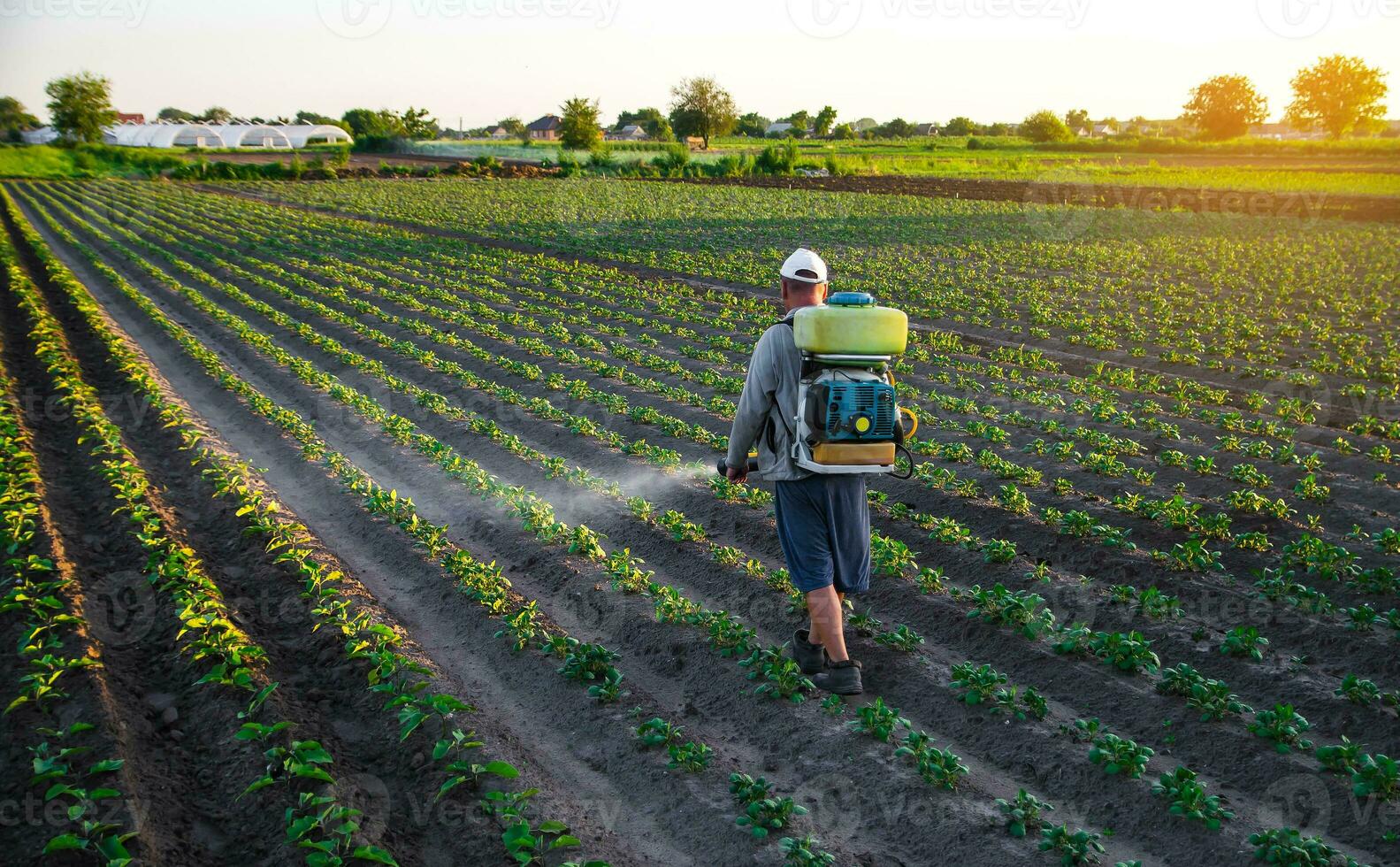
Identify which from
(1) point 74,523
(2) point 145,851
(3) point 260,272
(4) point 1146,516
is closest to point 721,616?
(2) point 145,851

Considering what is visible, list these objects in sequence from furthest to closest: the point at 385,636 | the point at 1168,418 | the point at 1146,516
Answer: the point at 1168,418, the point at 1146,516, the point at 385,636

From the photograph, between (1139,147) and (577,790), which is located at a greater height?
(1139,147)

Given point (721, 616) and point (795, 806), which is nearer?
point (795, 806)

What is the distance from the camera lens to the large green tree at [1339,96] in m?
70.8

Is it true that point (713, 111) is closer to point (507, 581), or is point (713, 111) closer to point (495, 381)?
point (495, 381)

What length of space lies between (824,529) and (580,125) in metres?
73.2

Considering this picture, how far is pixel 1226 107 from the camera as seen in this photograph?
8456cm

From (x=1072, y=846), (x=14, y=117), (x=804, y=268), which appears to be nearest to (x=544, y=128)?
(x=14, y=117)

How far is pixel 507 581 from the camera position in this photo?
6133mm

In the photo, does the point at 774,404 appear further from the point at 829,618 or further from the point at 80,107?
the point at 80,107

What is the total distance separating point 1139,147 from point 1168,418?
6680 centimetres

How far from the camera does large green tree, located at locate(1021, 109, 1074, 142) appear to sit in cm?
7794

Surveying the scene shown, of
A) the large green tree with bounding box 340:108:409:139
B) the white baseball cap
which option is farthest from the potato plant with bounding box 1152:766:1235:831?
the large green tree with bounding box 340:108:409:139

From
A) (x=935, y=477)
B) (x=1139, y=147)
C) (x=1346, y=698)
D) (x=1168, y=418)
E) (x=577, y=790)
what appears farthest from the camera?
(x=1139, y=147)
